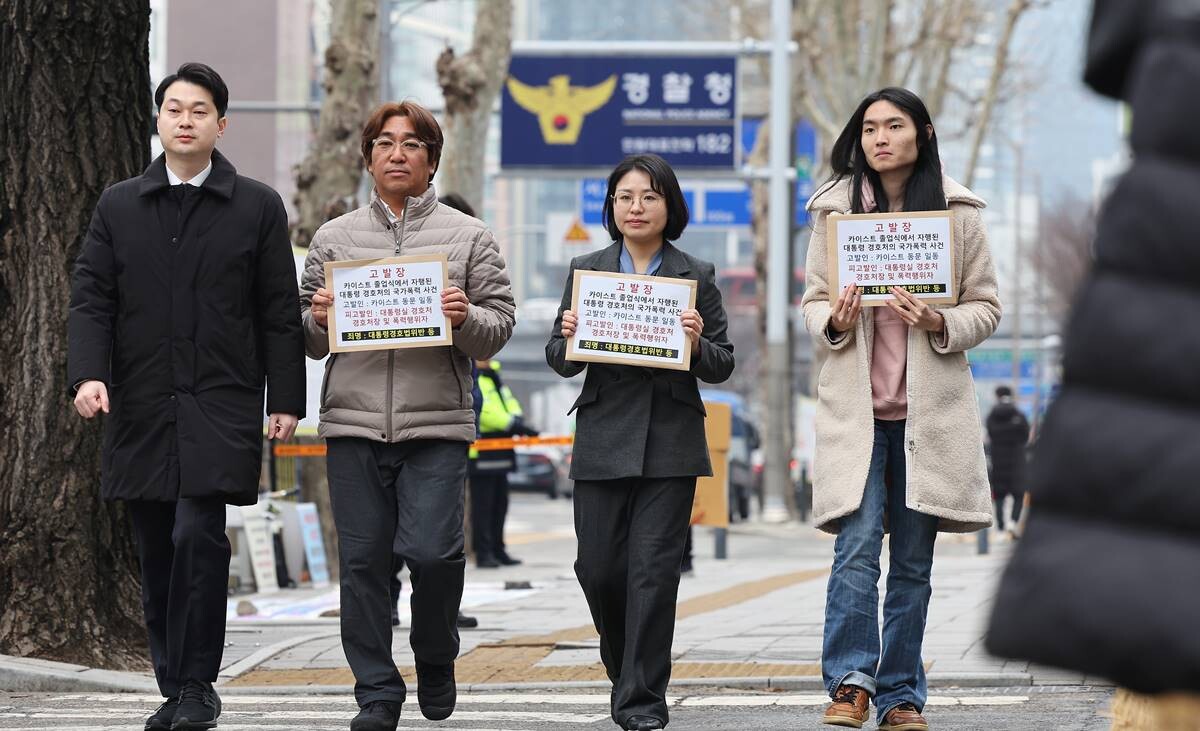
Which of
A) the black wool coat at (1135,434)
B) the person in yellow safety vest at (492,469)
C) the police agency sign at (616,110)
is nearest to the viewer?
the black wool coat at (1135,434)

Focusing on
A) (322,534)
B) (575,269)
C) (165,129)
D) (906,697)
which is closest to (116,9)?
(165,129)

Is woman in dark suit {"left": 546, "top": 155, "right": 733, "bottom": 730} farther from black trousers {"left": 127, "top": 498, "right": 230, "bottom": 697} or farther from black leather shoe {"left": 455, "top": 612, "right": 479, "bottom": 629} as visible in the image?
black leather shoe {"left": 455, "top": 612, "right": 479, "bottom": 629}

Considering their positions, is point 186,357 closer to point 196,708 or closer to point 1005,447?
point 196,708

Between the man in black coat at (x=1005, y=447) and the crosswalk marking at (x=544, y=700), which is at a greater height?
the crosswalk marking at (x=544, y=700)

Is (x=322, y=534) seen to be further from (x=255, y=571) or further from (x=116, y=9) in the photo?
(x=116, y=9)

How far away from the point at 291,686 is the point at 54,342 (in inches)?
61.9

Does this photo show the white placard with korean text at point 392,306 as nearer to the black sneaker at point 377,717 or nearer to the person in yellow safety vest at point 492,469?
the black sneaker at point 377,717

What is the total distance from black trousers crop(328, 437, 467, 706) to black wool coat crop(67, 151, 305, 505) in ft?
0.92

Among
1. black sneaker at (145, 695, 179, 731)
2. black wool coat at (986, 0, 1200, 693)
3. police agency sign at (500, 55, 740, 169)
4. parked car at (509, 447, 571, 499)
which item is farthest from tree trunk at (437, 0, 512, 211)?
parked car at (509, 447, 571, 499)

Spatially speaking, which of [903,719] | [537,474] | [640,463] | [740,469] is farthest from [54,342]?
[537,474]

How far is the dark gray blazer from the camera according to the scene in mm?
6234

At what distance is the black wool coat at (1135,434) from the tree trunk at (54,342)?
5882mm

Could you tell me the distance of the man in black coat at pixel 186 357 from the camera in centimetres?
618

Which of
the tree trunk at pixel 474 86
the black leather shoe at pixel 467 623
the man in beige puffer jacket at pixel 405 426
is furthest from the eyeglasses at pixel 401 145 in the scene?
the tree trunk at pixel 474 86
